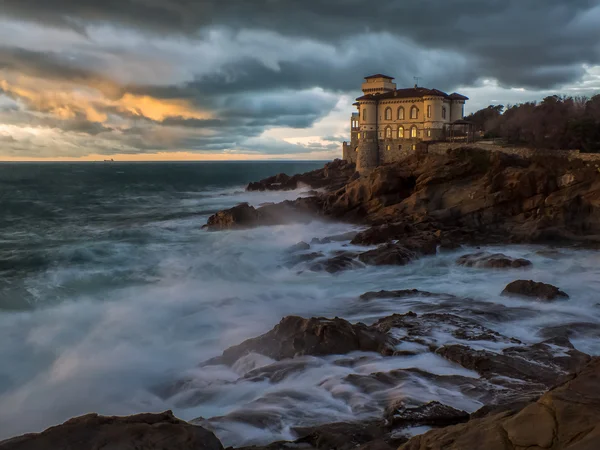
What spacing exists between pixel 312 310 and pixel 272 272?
20.5ft

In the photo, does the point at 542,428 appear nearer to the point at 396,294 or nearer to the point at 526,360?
the point at 526,360

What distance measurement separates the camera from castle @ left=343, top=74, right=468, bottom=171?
4947 centimetres

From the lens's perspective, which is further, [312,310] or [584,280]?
[584,280]

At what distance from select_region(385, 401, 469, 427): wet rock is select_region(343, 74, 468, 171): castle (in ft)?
139

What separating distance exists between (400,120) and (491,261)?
3324 cm

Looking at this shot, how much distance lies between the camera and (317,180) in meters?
60.8

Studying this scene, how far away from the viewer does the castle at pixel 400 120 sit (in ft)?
162

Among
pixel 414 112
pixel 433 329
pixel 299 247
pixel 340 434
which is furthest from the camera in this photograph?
pixel 414 112

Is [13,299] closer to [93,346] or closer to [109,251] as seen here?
[93,346]

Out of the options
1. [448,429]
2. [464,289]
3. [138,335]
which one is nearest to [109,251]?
[138,335]

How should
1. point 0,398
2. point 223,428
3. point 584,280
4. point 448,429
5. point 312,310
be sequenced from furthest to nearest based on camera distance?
point 584,280 < point 312,310 < point 0,398 < point 223,428 < point 448,429

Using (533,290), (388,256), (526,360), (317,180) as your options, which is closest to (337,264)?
(388,256)

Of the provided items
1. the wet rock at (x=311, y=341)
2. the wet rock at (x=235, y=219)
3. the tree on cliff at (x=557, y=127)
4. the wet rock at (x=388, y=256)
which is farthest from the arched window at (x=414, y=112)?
the wet rock at (x=311, y=341)

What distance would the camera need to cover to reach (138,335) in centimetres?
1484
